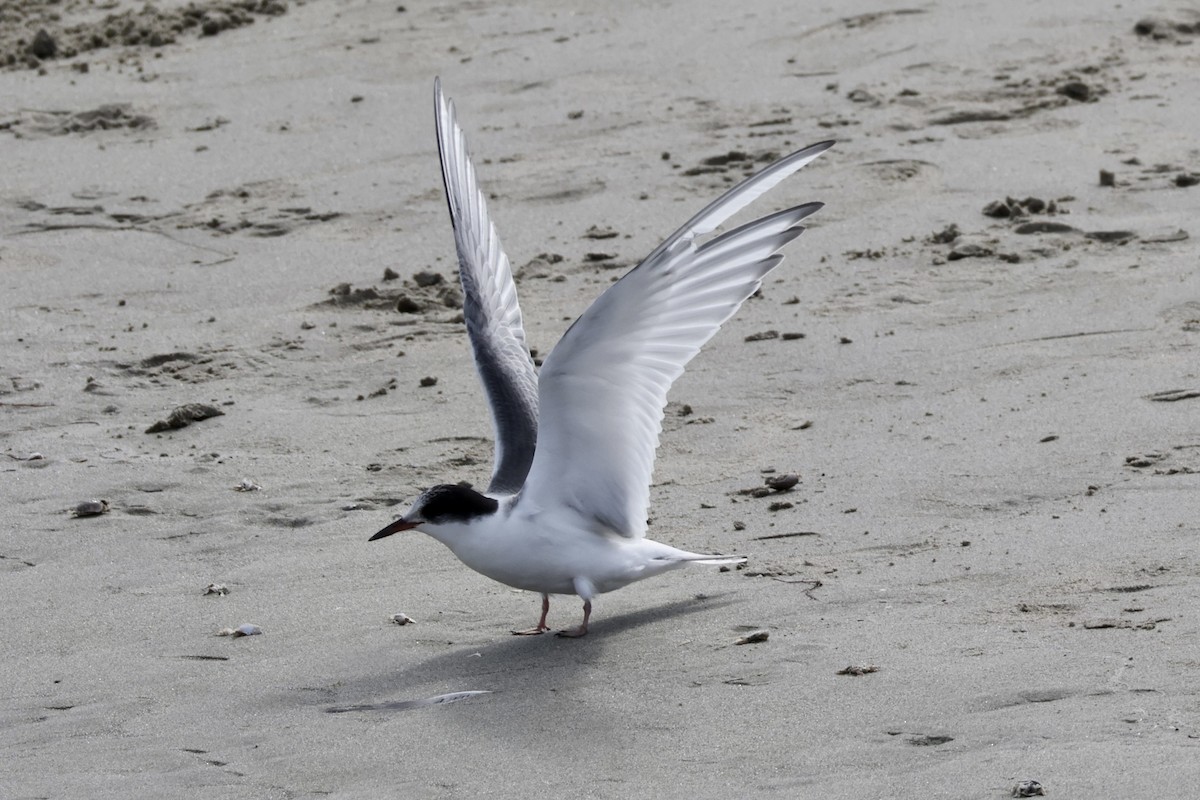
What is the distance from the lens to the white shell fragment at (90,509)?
5086 mm

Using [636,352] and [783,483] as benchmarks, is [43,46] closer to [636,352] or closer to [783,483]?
[783,483]

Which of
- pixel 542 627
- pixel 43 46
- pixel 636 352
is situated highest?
pixel 43 46

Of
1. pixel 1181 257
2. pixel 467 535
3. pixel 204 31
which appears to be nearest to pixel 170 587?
pixel 467 535

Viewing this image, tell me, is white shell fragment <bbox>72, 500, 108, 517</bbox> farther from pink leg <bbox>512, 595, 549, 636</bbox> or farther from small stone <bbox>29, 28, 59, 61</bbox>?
small stone <bbox>29, 28, 59, 61</bbox>

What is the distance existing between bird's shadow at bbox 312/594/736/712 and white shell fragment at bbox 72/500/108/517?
1.46 meters

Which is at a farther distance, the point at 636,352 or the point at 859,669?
the point at 636,352

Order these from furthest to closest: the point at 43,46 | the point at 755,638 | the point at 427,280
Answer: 1. the point at 43,46
2. the point at 427,280
3. the point at 755,638

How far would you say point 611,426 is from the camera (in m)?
4.34

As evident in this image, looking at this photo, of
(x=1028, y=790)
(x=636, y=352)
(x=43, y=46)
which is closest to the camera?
(x=1028, y=790)

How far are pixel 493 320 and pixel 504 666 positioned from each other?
5.16 feet

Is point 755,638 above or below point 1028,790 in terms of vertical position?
below

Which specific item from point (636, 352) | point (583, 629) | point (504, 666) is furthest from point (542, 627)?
point (636, 352)

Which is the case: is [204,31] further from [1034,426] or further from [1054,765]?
[1054,765]

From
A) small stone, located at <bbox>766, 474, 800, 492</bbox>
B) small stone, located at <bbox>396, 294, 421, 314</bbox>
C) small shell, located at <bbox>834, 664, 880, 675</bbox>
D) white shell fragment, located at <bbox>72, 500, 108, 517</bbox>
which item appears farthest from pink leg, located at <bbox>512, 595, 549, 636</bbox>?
small stone, located at <bbox>396, 294, 421, 314</bbox>
